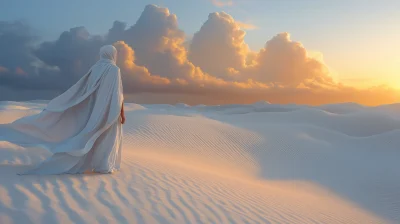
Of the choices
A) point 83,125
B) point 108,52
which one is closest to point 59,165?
point 83,125

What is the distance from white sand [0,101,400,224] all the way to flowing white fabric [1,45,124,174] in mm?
285

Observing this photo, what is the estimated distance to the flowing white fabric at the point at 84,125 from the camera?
652 centimetres

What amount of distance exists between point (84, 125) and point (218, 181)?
351 cm

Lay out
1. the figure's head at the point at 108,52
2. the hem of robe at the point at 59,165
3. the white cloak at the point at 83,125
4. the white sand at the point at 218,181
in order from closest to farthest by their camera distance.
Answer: the white sand at the point at 218,181 < the hem of robe at the point at 59,165 < the white cloak at the point at 83,125 < the figure's head at the point at 108,52

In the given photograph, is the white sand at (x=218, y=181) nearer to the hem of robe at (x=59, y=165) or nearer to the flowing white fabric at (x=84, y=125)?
the hem of robe at (x=59, y=165)

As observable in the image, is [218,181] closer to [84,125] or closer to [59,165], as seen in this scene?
[84,125]

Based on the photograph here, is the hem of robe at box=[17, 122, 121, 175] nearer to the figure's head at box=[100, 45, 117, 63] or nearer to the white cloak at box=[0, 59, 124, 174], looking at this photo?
the white cloak at box=[0, 59, 124, 174]

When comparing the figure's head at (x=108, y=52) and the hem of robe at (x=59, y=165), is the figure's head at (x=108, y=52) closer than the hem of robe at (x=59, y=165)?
No

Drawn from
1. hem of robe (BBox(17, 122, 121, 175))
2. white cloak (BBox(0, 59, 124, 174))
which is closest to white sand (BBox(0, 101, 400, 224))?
hem of robe (BBox(17, 122, 121, 175))

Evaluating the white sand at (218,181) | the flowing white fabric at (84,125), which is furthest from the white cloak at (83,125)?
the white sand at (218,181)

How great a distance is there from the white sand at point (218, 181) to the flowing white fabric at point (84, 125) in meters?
0.28

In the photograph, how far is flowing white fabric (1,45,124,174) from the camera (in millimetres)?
6520

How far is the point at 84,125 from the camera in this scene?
6836 mm

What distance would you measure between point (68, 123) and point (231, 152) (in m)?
9.67
